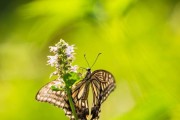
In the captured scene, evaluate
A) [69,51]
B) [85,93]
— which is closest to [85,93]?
[85,93]

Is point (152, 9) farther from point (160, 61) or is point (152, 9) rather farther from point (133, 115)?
point (133, 115)

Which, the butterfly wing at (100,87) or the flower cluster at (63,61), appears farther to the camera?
the butterfly wing at (100,87)

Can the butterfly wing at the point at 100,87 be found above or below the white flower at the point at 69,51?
above

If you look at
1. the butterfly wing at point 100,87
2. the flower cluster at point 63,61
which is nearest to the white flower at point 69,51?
the flower cluster at point 63,61

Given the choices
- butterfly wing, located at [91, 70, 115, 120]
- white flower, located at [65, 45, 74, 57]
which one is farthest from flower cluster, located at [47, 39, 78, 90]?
butterfly wing, located at [91, 70, 115, 120]

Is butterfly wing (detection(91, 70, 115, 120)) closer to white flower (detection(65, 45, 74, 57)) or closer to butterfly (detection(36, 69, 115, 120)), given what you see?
butterfly (detection(36, 69, 115, 120))

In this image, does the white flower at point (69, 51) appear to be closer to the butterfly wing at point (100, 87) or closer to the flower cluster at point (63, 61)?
the flower cluster at point (63, 61)
